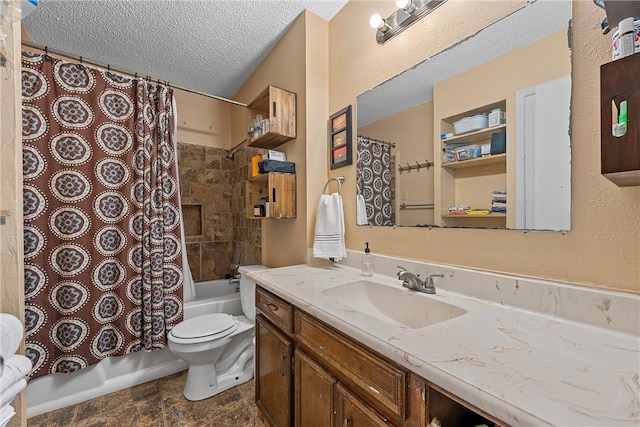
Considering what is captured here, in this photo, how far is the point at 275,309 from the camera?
1.24 meters

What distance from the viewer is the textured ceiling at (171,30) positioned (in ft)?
5.57

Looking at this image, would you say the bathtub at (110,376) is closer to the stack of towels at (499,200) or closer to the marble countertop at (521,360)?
the marble countertop at (521,360)

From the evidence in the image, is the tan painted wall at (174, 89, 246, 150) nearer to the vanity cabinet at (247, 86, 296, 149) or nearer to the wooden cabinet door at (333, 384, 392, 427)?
the vanity cabinet at (247, 86, 296, 149)

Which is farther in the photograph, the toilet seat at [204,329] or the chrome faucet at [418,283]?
the toilet seat at [204,329]

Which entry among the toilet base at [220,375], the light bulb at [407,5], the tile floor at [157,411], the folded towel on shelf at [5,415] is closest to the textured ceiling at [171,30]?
the light bulb at [407,5]

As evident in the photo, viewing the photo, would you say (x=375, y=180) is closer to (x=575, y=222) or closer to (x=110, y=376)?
(x=575, y=222)

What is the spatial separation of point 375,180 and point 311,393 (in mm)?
1076

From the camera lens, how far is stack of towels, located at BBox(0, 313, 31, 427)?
0.72 m

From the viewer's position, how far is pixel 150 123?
192 cm

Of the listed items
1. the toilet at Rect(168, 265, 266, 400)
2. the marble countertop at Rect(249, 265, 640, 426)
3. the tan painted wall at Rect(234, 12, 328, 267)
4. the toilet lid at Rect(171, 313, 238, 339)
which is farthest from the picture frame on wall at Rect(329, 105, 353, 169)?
the toilet lid at Rect(171, 313, 238, 339)

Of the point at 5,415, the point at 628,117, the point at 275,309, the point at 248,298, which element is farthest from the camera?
the point at 248,298

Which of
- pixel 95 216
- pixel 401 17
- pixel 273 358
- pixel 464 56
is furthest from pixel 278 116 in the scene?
pixel 273 358

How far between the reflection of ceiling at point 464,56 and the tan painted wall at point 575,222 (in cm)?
4

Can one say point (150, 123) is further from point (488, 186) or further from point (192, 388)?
point (488, 186)
